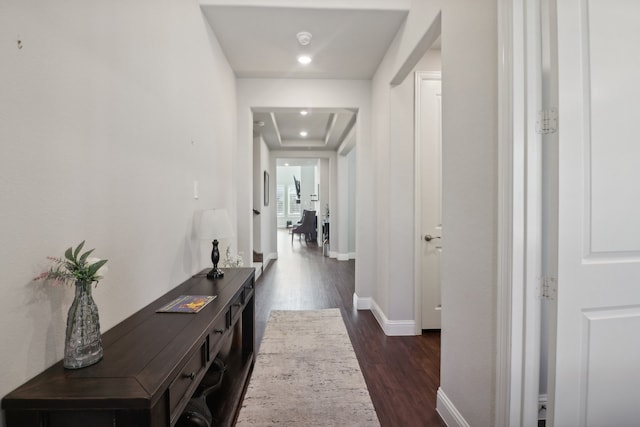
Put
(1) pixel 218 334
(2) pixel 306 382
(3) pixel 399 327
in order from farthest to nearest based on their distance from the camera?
1. (3) pixel 399 327
2. (2) pixel 306 382
3. (1) pixel 218 334

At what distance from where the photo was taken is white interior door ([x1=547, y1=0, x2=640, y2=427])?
44.2 inches

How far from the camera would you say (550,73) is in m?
1.15

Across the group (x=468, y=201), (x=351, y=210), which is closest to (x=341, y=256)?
(x=351, y=210)

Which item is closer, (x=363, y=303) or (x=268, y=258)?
(x=363, y=303)

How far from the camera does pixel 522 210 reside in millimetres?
1158

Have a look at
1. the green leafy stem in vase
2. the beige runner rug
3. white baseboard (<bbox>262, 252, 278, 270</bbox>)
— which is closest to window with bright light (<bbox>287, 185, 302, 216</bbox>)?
white baseboard (<bbox>262, 252, 278, 270</bbox>)

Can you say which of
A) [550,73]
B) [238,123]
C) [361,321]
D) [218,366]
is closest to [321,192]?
[238,123]

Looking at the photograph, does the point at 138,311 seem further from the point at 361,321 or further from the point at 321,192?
the point at 321,192

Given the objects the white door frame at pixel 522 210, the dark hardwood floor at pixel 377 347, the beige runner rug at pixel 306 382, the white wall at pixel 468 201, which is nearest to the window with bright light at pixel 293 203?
the dark hardwood floor at pixel 377 347

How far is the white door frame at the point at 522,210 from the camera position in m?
1.16

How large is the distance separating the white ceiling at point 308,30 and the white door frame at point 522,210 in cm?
144

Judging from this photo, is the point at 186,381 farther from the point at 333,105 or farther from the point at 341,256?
the point at 341,256

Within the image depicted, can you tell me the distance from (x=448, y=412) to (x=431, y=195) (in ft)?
6.04

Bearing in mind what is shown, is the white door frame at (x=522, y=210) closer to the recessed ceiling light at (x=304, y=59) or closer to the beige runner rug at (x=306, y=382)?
the beige runner rug at (x=306, y=382)
